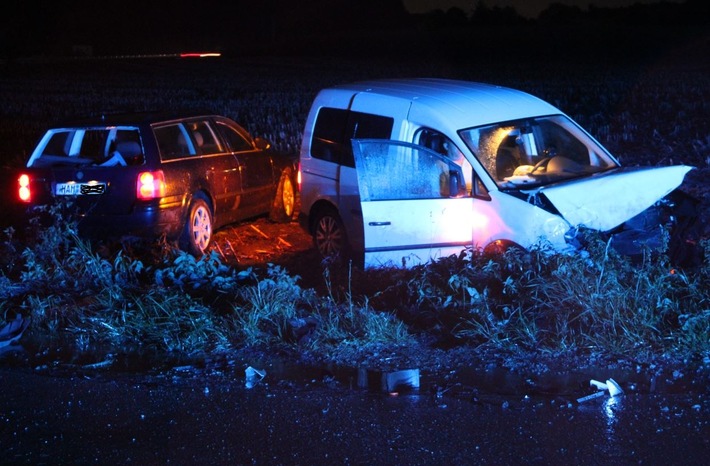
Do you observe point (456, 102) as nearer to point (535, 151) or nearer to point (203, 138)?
point (535, 151)

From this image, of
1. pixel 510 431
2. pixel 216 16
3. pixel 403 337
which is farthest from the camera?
pixel 216 16

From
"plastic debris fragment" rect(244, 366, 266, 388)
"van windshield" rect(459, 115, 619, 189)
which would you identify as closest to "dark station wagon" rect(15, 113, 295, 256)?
"van windshield" rect(459, 115, 619, 189)

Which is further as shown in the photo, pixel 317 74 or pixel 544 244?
pixel 317 74

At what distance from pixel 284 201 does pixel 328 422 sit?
21.8 ft

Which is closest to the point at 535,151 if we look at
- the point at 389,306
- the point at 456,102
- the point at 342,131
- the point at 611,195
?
the point at 456,102

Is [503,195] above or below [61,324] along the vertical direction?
above

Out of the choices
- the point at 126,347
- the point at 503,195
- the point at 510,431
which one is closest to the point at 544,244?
the point at 503,195

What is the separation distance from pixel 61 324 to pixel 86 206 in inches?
95.3

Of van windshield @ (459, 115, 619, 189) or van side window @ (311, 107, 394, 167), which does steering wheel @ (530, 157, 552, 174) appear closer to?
van windshield @ (459, 115, 619, 189)

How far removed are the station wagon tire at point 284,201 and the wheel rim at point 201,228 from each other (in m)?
1.43

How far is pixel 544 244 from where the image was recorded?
306 inches

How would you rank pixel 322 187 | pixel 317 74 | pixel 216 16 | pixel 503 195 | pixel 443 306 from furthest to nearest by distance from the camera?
pixel 216 16
pixel 317 74
pixel 322 187
pixel 503 195
pixel 443 306

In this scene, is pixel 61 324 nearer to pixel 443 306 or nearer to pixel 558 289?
pixel 443 306

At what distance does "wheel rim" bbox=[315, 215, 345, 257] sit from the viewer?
958cm
